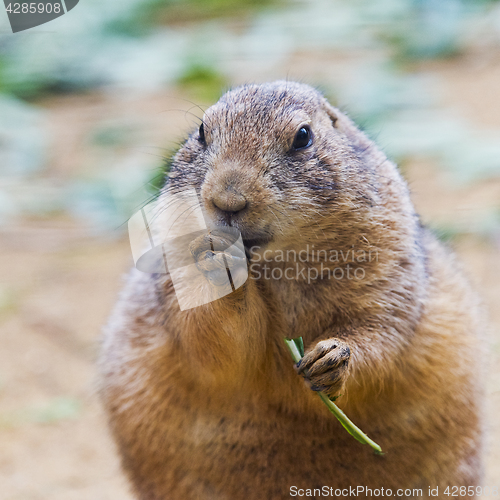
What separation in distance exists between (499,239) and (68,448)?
13.6ft

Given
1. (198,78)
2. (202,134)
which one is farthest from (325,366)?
(198,78)

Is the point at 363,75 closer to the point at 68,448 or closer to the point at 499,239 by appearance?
the point at 499,239

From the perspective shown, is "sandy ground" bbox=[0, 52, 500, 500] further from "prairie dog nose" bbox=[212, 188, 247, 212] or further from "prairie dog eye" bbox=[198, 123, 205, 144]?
"prairie dog nose" bbox=[212, 188, 247, 212]

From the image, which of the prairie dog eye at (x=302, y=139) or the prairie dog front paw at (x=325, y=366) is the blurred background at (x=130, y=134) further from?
the prairie dog front paw at (x=325, y=366)

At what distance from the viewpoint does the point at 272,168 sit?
94.0 inches

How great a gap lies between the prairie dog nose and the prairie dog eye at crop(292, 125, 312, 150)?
39 centimetres

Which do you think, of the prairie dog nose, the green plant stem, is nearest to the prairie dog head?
the prairie dog nose

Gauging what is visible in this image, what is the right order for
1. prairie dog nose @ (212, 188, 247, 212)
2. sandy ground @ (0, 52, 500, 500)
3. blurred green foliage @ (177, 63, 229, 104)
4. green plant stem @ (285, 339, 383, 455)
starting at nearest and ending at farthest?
prairie dog nose @ (212, 188, 247, 212), green plant stem @ (285, 339, 383, 455), sandy ground @ (0, 52, 500, 500), blurred green foliage @ (177, 63, 229, 104)

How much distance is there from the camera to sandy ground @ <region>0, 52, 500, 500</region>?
161 inches

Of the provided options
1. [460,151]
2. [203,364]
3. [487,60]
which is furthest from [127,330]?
[487,60]

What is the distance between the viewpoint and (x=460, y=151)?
24.4 feet

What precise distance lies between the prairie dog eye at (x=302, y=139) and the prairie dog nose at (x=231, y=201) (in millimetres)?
386

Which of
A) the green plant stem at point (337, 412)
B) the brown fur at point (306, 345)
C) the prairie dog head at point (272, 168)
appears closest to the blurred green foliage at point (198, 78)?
the brown fur at point (306, 345)

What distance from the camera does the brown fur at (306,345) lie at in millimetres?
2471
